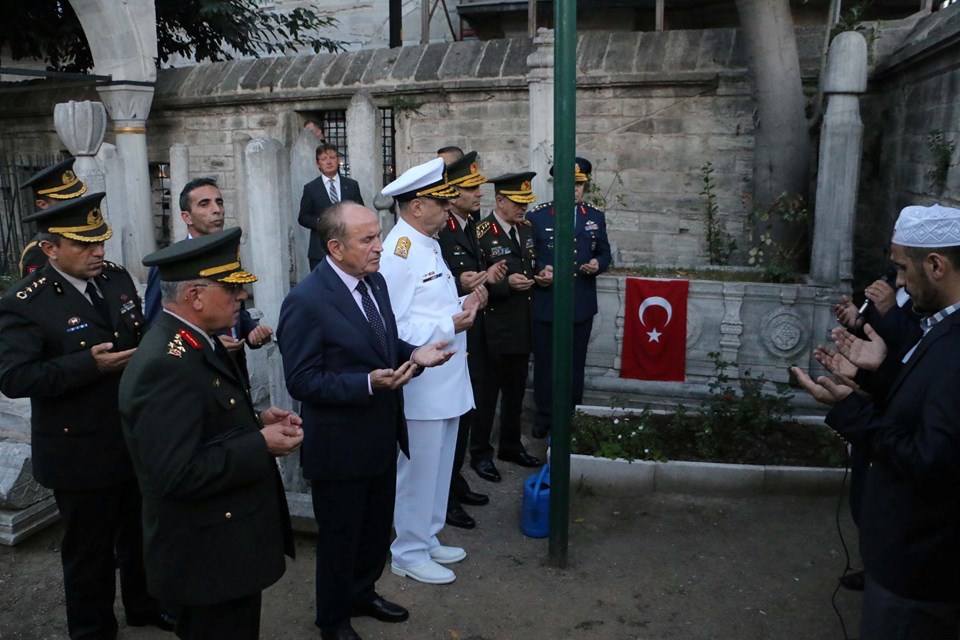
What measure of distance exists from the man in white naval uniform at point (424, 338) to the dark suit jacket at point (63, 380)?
1.33 m

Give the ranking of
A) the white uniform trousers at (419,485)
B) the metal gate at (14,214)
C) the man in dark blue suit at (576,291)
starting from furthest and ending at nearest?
the metal gate at (14,214) → the man in dark blue suit at (576,291) → the white uniform trousers at (419,485)

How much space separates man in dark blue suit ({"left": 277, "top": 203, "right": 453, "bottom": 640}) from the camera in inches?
124

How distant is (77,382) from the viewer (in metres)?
3.10

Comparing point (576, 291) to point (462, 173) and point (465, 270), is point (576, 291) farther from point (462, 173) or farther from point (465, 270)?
point (462, 173)

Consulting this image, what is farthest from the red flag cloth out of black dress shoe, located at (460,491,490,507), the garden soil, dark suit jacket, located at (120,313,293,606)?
dark suit jacket, located at (120,313,293,606)

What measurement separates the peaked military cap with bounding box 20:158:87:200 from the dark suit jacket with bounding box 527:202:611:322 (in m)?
3.08

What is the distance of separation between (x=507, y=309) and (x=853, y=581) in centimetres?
261

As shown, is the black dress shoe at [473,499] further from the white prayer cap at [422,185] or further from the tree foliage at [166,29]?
the tree foliage at [166,29]

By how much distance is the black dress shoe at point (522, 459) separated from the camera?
5.57m

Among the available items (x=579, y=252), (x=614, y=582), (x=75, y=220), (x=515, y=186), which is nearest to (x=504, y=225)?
(x=515, y=186)

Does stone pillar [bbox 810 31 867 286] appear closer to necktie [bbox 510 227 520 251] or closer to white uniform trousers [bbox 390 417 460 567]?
necktie [bbox 510 227 520 251]

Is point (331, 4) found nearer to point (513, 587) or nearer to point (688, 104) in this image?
point (688, 104)

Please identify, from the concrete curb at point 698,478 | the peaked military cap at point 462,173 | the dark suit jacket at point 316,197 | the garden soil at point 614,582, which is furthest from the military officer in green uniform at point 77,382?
the concrete curb at point 698,478

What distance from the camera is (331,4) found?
1602cm
